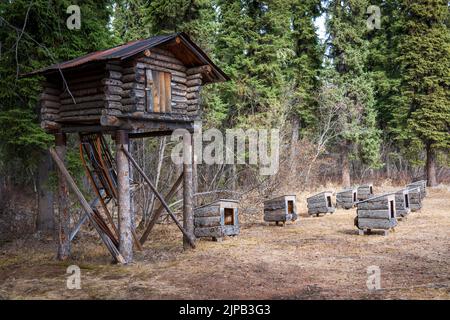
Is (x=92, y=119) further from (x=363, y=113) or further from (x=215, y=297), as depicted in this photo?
(x=363, y=113)

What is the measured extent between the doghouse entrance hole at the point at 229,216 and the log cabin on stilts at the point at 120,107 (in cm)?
192

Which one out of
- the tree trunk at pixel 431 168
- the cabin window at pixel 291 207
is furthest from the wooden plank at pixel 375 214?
the tree trunk at pixel 431 168

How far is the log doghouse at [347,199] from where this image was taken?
20125mm

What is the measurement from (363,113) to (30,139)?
2263 cm

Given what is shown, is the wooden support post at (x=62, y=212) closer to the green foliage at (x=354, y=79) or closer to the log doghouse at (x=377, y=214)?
the log doghouse at (x=377, y=214)

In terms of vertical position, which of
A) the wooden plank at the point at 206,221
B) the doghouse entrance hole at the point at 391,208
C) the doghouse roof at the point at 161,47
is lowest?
the wooden plank at the point at 206,221

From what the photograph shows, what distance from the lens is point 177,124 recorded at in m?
10.7

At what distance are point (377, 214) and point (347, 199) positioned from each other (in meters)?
7.48

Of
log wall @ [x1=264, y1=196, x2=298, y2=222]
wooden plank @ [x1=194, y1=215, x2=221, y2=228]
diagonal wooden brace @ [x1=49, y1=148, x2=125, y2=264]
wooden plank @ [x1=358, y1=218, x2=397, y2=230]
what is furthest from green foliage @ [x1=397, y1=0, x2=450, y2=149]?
diagonal wooden brace @ [x1=49, y1=148, x2=125, y2=264]

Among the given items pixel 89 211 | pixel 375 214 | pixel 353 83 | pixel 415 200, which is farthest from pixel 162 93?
pixel 353 83

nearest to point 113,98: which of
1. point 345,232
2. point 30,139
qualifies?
point 30,139

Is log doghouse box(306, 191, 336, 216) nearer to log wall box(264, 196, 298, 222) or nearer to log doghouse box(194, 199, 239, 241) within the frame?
log wall box(264, 196, 298, 222)

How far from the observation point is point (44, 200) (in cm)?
1330

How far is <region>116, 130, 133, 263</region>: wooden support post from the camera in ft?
31.3
